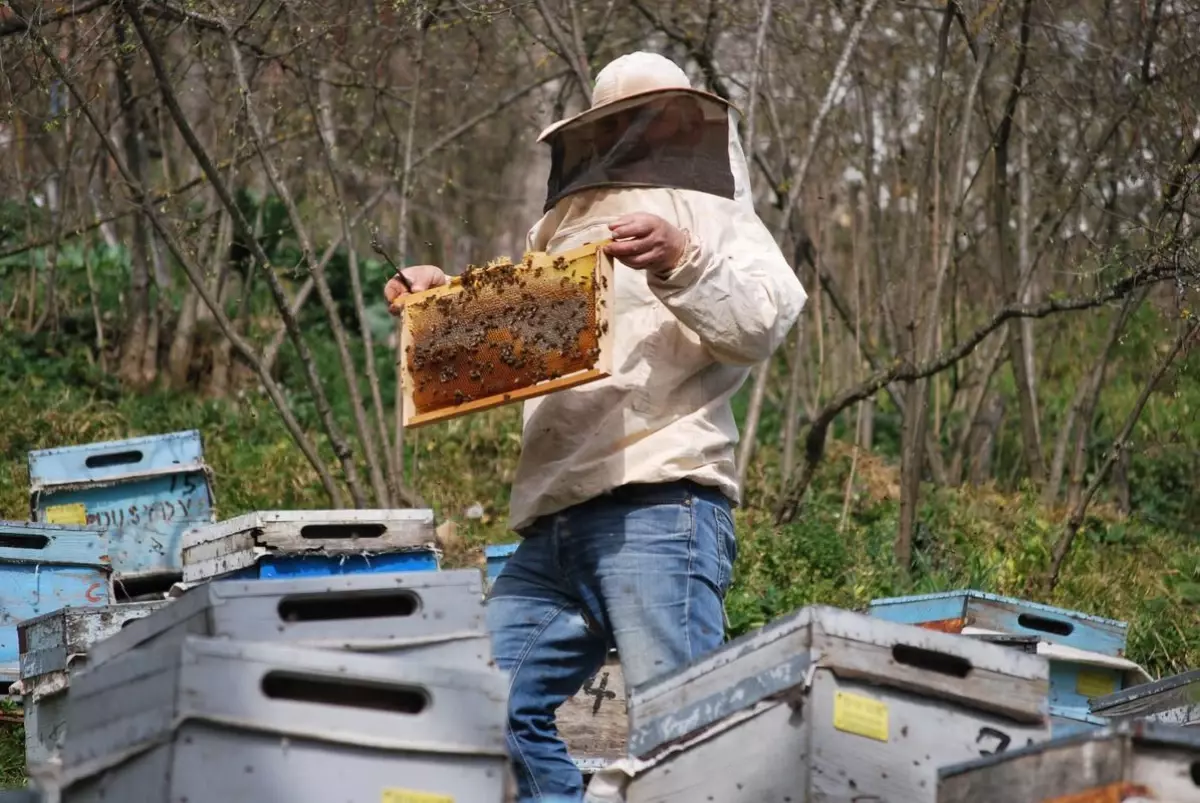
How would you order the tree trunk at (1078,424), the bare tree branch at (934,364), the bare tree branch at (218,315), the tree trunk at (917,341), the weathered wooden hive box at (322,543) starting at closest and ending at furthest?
the weathered wooden hive box at (322,543) → the bare tree branch at (934,364) → the bare tree branch at (218,315) → the tree trunk at (917,341) → the tree trunk at (1078,424)

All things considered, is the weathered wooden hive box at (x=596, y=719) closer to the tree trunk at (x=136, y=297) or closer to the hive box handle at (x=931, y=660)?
the hive box handle at (x=931, y=660)

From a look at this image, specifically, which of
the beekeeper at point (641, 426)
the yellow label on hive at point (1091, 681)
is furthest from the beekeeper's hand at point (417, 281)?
the yellow label on hive at point (1091, 681)

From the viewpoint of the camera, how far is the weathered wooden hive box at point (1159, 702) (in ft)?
12.5

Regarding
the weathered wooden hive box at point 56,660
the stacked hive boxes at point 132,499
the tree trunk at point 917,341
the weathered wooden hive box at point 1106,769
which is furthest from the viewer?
the tree trunk at point 917,341

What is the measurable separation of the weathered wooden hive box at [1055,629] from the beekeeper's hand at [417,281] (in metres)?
1.84

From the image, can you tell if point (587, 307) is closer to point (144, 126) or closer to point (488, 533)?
point (488, 533)

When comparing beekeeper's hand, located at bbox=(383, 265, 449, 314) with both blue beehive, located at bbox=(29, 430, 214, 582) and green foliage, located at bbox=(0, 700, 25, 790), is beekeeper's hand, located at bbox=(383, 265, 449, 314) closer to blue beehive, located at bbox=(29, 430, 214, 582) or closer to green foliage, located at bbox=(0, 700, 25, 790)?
green foliage, located at bbox=(0, 700, 25, 790)

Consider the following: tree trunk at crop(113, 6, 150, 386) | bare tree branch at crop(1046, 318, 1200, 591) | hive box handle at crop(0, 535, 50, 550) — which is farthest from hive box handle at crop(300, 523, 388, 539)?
tree trunk at crop(113, 6, 150, 386)

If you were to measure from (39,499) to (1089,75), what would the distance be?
16.8ft

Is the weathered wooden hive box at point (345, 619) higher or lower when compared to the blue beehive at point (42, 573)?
higher

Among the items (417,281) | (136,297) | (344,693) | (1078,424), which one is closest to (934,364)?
(1078,424)

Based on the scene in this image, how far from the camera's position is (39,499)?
5.55m

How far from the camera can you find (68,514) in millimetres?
5586

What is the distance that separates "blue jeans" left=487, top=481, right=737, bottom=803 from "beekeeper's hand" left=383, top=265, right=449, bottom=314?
66cm
